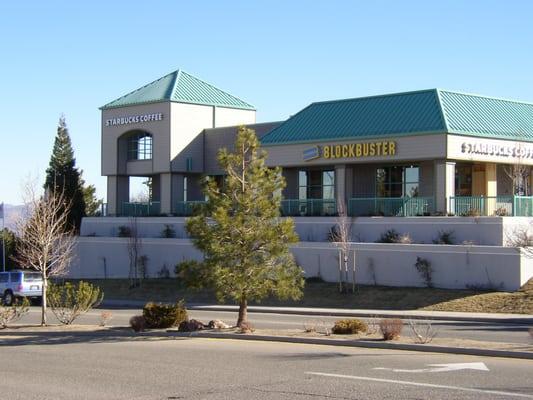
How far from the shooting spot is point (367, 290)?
122 feet

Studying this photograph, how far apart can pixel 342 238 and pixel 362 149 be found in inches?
259

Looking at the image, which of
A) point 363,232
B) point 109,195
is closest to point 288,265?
point 363,232

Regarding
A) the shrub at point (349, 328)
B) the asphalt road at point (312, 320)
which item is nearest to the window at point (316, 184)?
the asphalt road at point (312, 320)

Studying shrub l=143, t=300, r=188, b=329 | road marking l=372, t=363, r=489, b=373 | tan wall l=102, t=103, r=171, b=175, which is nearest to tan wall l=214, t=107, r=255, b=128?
tan wall l=102, t=103, r=171, b=175

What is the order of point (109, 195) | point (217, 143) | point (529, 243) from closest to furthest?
point (529, 243) → point (217, 143) → point (109, 195)

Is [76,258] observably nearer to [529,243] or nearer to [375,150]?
[375,150]

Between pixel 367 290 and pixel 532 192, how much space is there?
14.1 m

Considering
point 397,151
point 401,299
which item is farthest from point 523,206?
point 401,299

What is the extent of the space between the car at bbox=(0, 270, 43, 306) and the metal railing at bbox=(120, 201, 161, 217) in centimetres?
1358

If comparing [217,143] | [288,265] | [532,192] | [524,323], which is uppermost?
[217,143]

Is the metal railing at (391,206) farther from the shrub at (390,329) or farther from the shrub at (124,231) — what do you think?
the shrub at (390,329)

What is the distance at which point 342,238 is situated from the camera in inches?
1518

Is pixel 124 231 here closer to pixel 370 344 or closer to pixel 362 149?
pixel 362 149

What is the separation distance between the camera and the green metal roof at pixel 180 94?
5531cm
